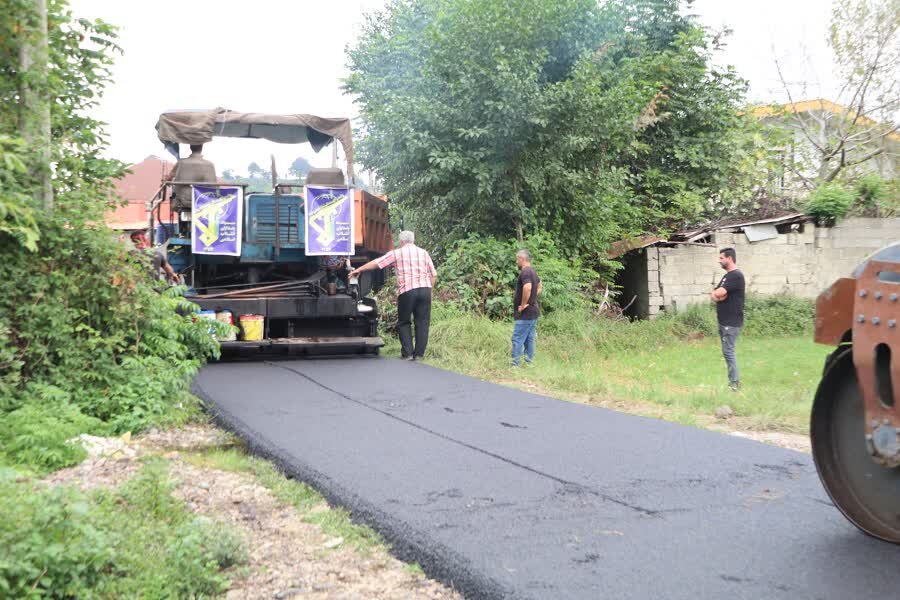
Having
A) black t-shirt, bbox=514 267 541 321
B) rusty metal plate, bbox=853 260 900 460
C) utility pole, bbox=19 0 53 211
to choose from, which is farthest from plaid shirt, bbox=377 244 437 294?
rusty metal plate, bbox=853 260 900 460

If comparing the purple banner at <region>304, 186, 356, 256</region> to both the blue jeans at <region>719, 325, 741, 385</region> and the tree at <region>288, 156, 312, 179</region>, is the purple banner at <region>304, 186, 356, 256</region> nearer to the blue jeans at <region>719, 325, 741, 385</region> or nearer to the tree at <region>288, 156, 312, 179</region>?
the tree at <region>288, 156, 312, 179</region>

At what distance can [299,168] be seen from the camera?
11.5 m

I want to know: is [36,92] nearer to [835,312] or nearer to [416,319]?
[416,319]

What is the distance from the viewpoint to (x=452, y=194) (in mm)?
14109

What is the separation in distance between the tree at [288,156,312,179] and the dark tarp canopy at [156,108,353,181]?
243 mm

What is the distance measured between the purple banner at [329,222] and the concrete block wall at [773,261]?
768 centimetres

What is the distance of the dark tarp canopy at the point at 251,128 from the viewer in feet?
34.2

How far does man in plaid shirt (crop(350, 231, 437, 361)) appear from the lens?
10617mm

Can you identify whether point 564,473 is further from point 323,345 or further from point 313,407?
point 323,345

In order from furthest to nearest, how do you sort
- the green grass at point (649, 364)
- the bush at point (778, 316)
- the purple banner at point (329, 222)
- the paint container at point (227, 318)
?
the bush at point (778, 316) < the purple banner at point (329, 222) < the paint container at point (227, 318) < the green grass at point (649, 364)

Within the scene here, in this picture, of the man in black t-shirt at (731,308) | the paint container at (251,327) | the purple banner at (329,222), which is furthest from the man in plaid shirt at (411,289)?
the man in black t-shirt at (731,308)

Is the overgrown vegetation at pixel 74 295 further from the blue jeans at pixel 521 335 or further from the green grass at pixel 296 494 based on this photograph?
the blue jeans at pixel 521 335

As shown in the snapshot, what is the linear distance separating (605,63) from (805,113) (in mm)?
9167

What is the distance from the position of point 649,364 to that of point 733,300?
3.41m
